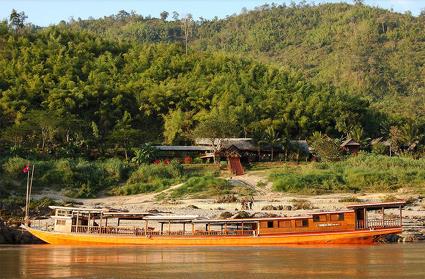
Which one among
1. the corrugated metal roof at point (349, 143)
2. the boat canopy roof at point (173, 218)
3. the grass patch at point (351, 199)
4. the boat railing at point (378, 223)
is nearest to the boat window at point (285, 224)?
the boat railing at point (378, 223)

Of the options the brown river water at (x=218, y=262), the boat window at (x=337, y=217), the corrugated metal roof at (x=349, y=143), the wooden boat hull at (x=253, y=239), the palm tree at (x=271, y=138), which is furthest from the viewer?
the corrugated metal roof at (x=349, y=143)

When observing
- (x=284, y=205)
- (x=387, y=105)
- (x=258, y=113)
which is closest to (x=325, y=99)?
(x=258, y=113)

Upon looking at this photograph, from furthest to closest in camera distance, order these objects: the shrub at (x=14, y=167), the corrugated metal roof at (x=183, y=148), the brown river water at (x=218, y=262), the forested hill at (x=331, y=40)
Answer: the forested hill at (x=331, y=40) < the corrugated metal roof at (x=183, y=148) < the shrub at (x=14, y=167) < the brown river water at (x=218, y=262)

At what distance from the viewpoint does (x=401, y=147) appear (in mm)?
84125

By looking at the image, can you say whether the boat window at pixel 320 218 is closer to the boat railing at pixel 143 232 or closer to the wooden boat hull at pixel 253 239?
the wooden boat hull at pixel 253 239

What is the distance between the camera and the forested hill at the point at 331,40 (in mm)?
131875

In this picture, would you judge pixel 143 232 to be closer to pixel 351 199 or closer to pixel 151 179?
pixel 351 199

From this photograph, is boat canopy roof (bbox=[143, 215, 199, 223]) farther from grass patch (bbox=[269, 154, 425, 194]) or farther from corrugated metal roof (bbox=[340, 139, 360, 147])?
corrugated metal roof (bbox=[340, 139, 360, 147])

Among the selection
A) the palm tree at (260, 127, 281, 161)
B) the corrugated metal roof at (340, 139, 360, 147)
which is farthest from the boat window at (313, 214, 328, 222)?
the corrugated metal roof at (340, 139, 360, 147)

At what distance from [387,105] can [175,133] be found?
44.7 meters

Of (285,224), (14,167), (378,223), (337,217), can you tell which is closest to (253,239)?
(285,224)

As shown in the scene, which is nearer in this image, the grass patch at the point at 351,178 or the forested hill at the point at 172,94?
the grass patch at the point at 351,178

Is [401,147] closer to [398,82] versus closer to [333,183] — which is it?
[333,183]

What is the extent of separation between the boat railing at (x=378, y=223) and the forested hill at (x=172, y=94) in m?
36.9
